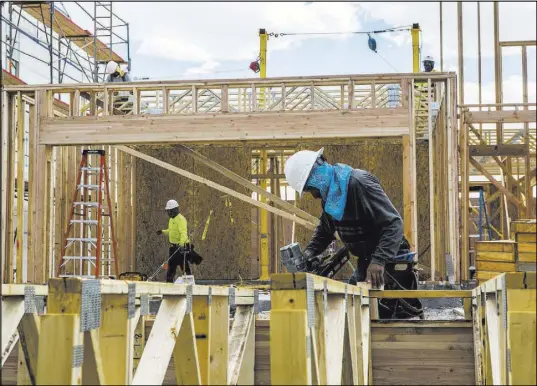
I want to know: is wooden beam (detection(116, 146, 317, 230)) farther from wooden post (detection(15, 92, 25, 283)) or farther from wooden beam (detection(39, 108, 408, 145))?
wooden post (detection(15, 92, 25, 283))

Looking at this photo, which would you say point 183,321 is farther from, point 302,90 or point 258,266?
point 258,266

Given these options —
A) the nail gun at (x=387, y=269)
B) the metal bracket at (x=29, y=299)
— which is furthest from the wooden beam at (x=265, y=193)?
the metal bracket at (x=29, y=299)

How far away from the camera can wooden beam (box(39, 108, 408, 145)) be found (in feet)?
38.1

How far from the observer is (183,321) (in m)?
3.73

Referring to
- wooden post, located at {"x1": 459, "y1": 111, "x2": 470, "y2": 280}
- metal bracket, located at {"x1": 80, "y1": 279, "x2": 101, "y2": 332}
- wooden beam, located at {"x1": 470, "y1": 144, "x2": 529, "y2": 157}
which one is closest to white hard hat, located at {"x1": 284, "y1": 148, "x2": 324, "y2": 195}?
metal bracket, located at {"x1": 80, "y1": 279, "x2": 101, "y2": 332}

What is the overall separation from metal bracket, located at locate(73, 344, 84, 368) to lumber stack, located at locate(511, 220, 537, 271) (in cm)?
174

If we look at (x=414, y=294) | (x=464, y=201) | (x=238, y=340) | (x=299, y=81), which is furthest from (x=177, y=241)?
(x=238, y=340)

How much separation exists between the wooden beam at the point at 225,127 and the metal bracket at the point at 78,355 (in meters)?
9.39

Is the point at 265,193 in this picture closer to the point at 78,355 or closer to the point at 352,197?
the point at 352,197

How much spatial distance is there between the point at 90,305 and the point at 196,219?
45.9 ft

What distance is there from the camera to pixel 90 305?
2637mm

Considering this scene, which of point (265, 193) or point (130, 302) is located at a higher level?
point (265, 193)

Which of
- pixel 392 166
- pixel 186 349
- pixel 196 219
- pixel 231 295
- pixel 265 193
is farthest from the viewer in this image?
pixel 196 219

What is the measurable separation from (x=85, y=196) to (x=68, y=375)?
1145 cm
